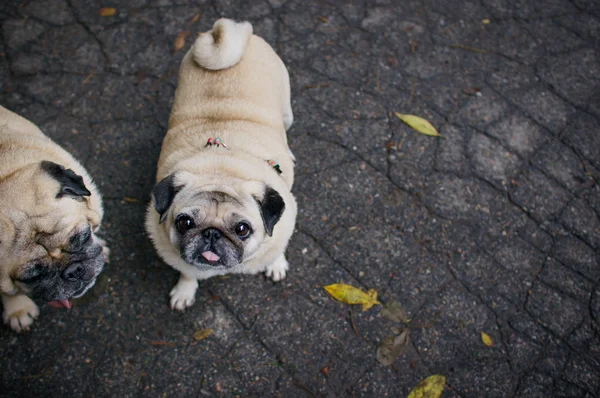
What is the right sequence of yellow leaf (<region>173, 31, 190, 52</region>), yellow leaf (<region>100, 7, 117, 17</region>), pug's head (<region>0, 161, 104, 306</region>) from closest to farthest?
pug's head (<region>0, 161, 104, 306</region>) → yellow leaf (<region>173, 31, 190, 52</region>) → yellow leaf (<region>100, 7, 117, 17</region>)

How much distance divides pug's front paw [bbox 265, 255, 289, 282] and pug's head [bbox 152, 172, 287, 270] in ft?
2.95

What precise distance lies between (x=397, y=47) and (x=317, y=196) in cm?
218

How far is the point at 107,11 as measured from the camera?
5.11m

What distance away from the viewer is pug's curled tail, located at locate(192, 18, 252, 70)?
3426mm

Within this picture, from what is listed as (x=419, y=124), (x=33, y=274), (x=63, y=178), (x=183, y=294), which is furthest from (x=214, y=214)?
(x=419, y=124)

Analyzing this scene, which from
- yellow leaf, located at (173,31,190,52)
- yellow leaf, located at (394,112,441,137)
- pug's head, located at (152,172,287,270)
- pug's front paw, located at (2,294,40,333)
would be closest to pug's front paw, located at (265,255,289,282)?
pug's head, located at (152,172,287,270)

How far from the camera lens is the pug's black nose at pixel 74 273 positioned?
8.93ft

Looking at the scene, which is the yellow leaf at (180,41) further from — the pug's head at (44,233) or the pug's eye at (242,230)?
the pug's eye at (242,230)

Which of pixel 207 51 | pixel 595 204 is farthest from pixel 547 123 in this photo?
pixel 207 51

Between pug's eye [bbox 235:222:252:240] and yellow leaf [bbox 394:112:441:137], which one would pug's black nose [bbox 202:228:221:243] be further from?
yellow leaf [bbox 394:112:441:137]

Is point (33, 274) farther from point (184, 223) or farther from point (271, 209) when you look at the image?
point (271, 209)

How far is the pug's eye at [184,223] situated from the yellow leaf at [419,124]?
278 centimetres

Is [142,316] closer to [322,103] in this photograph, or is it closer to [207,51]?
[207,51]

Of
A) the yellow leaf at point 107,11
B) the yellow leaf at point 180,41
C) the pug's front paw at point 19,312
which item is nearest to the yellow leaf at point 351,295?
the pug's front paw at point 19,312
